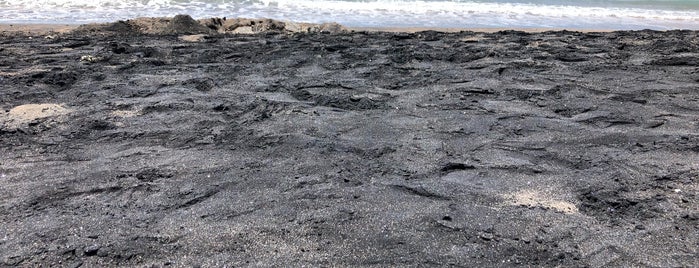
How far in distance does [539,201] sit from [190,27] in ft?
25.3

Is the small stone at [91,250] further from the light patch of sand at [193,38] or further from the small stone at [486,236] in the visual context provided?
the light patch of sand at [193,38]

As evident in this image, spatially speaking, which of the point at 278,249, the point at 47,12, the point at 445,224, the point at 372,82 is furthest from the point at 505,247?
the point at 47,12

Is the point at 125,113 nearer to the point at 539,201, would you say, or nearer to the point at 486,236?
the point at 486,236

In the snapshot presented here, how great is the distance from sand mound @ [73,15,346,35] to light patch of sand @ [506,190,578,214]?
266 inches

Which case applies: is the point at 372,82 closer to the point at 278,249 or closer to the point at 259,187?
the point at 259,187

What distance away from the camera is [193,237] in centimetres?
248

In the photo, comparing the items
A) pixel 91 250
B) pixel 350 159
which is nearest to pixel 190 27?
pixel 350 159

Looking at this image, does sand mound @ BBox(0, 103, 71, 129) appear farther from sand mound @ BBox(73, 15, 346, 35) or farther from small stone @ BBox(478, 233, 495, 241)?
sand mound @ BBox(73, 15, 346, 35)

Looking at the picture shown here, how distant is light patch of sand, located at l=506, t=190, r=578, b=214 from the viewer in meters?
2.76

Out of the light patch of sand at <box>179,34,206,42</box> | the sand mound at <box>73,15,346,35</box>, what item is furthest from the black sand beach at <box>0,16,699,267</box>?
the sand mound at <box>73,15,346,35</box>

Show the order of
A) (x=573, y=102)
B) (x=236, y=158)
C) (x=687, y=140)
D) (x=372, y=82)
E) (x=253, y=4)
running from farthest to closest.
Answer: (x=253, y=4)
(x=372, y=82)
(x=573, y=102)
(x=687, y=140)
(x=236, y=158)

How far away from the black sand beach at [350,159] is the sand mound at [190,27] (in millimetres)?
2496

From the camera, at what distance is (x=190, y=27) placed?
892 cm

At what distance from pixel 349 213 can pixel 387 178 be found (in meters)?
0.50
